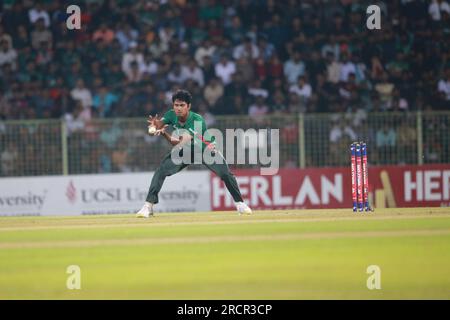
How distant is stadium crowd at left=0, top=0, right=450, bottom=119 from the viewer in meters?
23.9

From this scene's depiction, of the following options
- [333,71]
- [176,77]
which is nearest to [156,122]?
[176,77]

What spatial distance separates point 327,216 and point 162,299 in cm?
790

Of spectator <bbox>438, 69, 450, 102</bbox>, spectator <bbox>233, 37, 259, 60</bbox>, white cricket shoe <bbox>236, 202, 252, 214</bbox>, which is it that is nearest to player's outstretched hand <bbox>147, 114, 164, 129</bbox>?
white cricket shoe <bbox>236, 202, 252, 214</bbox>

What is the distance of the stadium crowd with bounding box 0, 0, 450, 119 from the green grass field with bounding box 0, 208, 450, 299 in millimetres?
7364

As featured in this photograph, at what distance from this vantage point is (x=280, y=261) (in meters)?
11.6

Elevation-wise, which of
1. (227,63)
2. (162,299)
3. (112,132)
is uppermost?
(227,63)

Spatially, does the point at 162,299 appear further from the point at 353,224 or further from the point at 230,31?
the point at 230,31

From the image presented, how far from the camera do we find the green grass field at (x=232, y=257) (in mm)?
9906

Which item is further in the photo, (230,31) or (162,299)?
(230,31)

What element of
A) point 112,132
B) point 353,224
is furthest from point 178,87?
point 353,224

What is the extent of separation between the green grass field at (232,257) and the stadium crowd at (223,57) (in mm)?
7364

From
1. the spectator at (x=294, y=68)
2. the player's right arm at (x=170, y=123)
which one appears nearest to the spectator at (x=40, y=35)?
the spectator at (x=294, y=68)

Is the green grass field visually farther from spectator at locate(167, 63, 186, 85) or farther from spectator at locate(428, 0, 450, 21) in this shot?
spectator at locate(428, 0, 450, 21)

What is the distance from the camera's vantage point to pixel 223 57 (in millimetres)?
24641
